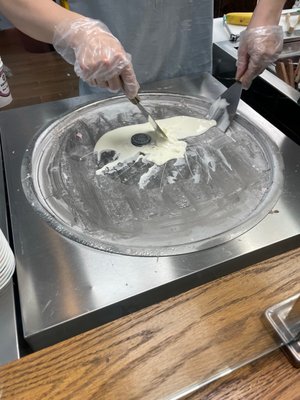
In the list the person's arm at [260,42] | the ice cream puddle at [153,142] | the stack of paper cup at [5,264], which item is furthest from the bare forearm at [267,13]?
the stack of paper cup at [5,264]

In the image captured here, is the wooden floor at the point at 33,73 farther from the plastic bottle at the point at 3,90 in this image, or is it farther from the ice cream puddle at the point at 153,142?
the ice cream puddle at the point at 153,142

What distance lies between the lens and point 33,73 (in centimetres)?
283

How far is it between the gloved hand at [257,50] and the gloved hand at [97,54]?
291 millimetres

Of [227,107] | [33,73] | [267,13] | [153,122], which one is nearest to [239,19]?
[267,13]

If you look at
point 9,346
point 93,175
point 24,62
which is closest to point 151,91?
point 93,175

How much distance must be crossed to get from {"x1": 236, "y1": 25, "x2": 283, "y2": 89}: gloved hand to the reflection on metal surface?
0.38ft

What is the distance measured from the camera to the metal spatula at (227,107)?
2.88 feet

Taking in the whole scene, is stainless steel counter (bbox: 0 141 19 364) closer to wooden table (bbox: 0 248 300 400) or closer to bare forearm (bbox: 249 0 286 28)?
wooden table (bbox: 0 248 300 400)

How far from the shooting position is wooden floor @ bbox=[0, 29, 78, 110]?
8.39ft

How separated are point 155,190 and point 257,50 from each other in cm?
44

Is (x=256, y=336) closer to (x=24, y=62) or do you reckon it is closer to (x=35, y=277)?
(x=35, y=277)

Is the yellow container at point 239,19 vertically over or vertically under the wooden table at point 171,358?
over

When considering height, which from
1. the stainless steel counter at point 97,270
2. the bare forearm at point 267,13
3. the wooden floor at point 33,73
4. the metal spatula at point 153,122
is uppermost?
the bare forearm at point 267,13

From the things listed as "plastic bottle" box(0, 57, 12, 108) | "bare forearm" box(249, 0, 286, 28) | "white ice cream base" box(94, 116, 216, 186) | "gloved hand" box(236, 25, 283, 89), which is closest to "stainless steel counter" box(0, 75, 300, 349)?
"white ice cream base" box(94, 116, 216, 186)
